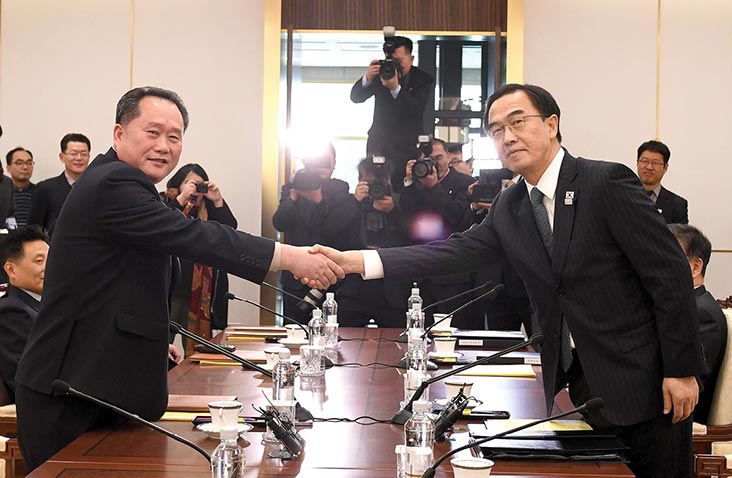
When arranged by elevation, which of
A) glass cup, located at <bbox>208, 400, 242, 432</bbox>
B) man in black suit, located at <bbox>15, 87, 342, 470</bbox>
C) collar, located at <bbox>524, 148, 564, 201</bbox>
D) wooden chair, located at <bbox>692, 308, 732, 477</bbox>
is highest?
collar, located at <bbox>524, 148, 564, 201</bbox>

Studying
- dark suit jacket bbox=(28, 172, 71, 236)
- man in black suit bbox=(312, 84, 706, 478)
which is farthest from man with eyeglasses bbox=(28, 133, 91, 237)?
man in black suit bbox=(312, 84, 706, 478)

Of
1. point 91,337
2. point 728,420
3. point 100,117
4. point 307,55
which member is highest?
point 307,55

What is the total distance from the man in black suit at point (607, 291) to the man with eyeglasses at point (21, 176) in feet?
16.1

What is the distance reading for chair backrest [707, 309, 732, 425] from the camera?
3.28 metres

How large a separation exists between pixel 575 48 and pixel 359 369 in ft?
14.6

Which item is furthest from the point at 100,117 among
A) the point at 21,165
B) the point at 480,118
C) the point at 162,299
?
the point at 162,299

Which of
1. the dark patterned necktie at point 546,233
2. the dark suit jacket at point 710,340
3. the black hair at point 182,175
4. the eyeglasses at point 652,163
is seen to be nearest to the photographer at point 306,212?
the black hair at point 182,175

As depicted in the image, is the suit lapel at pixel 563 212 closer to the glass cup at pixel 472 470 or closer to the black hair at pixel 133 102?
the glass cup at pixel 472 470

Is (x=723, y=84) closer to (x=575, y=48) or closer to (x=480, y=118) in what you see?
(x=575, y=48)

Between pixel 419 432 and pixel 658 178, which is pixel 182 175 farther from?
pixel 419 432

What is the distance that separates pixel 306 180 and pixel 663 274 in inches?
133

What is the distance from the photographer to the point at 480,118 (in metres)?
7.14

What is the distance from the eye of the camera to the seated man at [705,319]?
3.28 m

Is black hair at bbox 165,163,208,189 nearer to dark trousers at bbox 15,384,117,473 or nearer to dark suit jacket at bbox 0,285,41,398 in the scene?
dark suit jacket at bbox 0,285,41,398
